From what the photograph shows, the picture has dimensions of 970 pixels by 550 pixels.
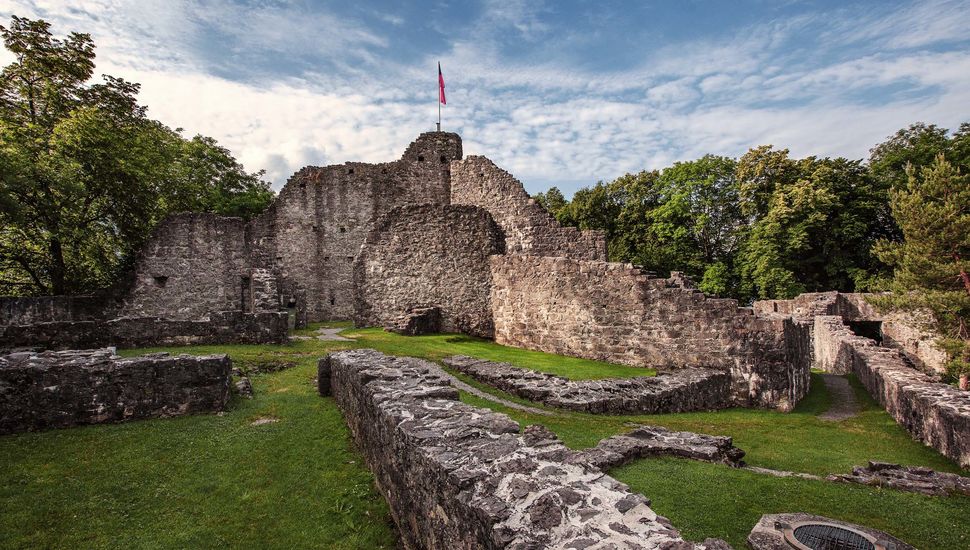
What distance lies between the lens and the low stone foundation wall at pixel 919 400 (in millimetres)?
8594

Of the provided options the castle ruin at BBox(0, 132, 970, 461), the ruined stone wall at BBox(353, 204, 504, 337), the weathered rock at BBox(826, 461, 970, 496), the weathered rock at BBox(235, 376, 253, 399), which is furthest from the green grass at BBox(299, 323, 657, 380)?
the weathered rock at BBox(826, 461, 970, 496)

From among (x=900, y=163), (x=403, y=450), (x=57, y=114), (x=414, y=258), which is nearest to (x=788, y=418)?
(x=403, y=450)

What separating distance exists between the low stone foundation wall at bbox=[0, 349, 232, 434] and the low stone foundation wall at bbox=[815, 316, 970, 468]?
44.6 feet

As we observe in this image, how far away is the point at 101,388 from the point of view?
8.31 metres

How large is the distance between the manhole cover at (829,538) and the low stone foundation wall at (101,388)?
30.8ft

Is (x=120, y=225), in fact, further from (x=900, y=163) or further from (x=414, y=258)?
(x=900, y=163)

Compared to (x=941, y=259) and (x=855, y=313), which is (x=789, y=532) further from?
(x=855, y=313)

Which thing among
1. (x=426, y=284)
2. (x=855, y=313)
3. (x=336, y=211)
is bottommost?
(x=855, y=313)

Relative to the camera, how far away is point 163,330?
47.4 feet

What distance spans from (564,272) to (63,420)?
13.2m

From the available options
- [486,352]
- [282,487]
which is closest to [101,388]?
[282,487]

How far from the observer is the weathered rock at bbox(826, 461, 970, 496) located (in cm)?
652

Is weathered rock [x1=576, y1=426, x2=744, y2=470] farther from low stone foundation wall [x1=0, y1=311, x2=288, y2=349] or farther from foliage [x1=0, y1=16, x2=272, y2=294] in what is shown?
foliage [x1=0, y1=16, x2=272, y2=294]

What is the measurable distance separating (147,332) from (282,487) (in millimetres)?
10945
